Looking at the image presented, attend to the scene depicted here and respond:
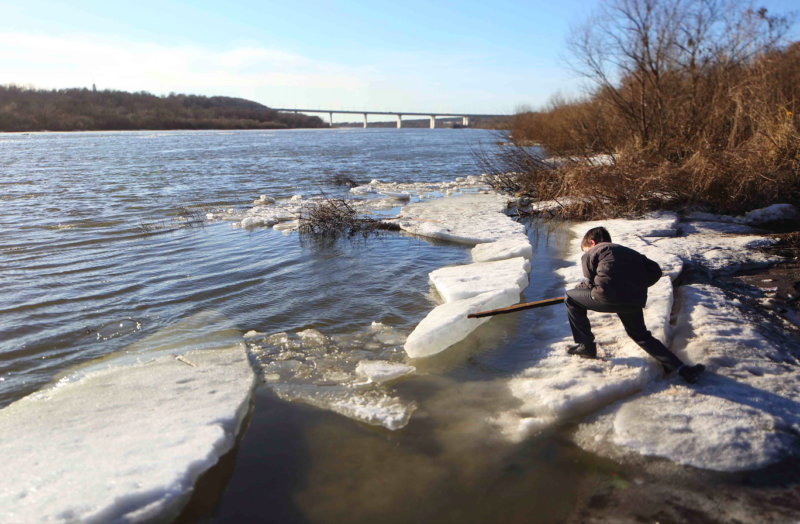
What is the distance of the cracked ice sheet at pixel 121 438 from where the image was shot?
270cm

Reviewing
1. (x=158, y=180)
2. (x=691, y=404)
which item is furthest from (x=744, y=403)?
(x=158, y=180)

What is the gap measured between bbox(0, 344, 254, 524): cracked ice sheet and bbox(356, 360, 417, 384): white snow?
95 cm

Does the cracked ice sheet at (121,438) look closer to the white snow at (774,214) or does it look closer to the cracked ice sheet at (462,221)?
the cracked ice sheet at (462,221)

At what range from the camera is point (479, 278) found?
20.3 feet

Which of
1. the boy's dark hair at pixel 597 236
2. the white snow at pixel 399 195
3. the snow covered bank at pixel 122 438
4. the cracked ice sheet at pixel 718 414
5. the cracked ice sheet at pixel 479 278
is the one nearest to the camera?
the snow covered bank at pixel 122 438

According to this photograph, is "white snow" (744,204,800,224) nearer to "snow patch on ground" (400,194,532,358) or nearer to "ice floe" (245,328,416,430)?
"snow patch on ground" (400,194,532,358)

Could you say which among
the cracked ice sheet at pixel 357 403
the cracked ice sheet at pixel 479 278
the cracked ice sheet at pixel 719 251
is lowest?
the cracked ice sheet at pixel 357 403

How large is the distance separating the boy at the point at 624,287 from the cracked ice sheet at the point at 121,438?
9.30 ft

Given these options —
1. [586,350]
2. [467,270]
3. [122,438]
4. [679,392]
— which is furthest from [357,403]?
[467,270]

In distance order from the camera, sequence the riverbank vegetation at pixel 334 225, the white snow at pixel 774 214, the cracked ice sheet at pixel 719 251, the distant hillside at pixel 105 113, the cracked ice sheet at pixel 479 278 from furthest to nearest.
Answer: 1. the distant hillside at pixel 105 113
2. the riverbank vegetation at pixel 334 225
3. the white snow at pixel 774 214
4. the cracked ice sheet at pixel 719 251
5. the cracked ice sheet at pixel 479 278

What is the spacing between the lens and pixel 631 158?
10.7 metres

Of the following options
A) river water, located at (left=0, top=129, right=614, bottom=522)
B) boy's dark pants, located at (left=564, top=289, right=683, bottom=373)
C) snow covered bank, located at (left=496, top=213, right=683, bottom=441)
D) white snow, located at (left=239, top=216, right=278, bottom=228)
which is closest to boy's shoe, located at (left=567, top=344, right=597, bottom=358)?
snow covered bank, located at (left=496, top=213, right=683, bottom=441)

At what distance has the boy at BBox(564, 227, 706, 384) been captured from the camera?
3740 mm

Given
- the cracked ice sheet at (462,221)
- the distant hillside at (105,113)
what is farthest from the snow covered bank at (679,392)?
the distant hillside at (105,113)
